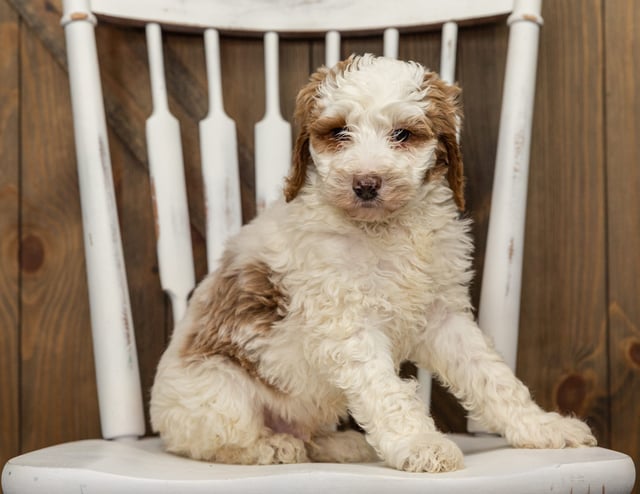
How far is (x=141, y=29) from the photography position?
5.35 ft

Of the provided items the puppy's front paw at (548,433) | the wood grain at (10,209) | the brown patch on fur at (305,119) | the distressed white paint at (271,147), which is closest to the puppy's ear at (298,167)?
the brown patch on fur at (305,119)

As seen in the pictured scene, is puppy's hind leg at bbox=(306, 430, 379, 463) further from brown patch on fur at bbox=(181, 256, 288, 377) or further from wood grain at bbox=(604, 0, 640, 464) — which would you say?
wood grain at bbox=(604, 0, 640, 464)

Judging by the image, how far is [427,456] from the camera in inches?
38.2

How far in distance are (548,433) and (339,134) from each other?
0.51 m

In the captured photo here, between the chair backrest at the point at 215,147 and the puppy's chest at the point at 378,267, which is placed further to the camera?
the chair backrest at the point at 215,147

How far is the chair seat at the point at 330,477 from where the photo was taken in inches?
34.1

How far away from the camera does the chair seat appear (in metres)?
0.87

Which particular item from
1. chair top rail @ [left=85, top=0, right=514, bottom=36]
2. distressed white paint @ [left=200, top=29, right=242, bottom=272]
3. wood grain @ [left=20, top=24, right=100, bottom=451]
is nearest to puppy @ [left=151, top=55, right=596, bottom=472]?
distressed white paint @ [left=200, top=29, right=242, bottom=272]

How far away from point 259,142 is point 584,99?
0.68 metres

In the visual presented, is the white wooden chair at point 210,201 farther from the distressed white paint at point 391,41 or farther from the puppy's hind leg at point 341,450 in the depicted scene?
the puppy's hind leg at point 341,450

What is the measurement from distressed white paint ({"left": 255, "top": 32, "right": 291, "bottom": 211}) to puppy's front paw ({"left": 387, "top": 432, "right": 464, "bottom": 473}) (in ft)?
2.04

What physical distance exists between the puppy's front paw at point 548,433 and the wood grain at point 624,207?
553 millimetres

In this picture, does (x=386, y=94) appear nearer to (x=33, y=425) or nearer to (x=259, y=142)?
(x=259, y=142)

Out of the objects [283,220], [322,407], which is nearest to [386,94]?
[283,220]
